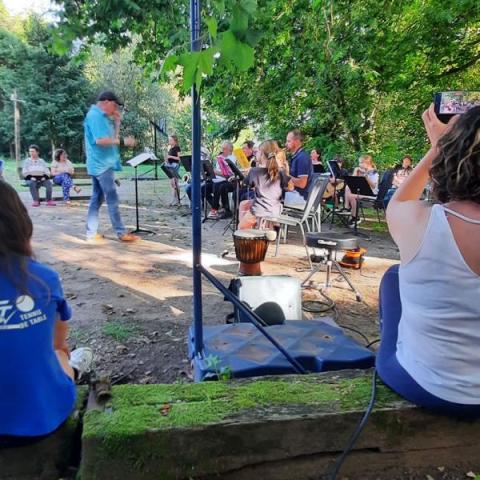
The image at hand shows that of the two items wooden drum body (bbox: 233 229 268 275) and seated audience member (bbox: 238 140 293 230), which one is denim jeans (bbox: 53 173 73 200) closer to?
seated audience member (bbox: 238 140 293 230)

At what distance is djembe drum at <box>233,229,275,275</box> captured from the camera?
4805 millimetres

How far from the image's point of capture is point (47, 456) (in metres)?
1.63

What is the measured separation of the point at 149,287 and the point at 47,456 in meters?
3.18

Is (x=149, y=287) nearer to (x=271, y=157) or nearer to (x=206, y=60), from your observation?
(x=271, y=157)

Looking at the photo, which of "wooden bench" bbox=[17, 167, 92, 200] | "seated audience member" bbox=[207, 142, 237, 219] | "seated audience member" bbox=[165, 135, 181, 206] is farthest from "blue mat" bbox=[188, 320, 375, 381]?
"wooden bench" bbox=[17, 167, 92, 200]

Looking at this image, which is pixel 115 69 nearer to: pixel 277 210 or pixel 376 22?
pixel 376 22

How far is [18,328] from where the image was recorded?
57.9 inches

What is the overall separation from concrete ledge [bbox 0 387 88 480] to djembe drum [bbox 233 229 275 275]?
324 cm

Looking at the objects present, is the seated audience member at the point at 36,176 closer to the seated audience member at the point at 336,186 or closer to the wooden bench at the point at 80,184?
the wooden bench at the point at 80,184

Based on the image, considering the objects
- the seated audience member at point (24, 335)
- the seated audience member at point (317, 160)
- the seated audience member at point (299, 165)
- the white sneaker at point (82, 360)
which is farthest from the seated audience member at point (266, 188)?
the seated audience member at point (24, 335)

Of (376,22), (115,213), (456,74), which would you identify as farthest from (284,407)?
(456,74)

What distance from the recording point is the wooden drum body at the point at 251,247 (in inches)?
189

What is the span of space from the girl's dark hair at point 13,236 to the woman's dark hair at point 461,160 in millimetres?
1452

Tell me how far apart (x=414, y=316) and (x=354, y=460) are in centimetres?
58
